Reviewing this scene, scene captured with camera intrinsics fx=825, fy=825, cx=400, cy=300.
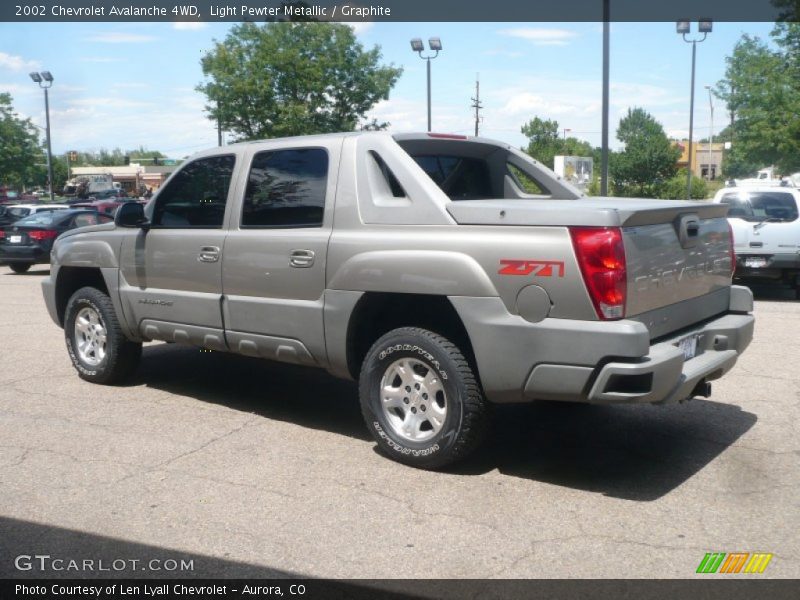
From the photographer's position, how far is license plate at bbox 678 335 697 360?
4.72 metres

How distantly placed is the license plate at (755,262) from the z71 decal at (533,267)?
31.5ft

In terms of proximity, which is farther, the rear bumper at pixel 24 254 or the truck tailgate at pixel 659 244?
the rear bumper at pixel 24 254

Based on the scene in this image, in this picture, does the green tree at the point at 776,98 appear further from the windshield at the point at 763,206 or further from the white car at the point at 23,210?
the white car at the point at 23,210

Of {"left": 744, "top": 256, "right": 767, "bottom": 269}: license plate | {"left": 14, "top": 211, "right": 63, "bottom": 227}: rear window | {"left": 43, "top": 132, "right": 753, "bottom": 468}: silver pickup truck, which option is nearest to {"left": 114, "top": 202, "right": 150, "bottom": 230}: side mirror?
{"left": 43, "top": 132, "right": 753, "bottom": 468}: silver pickup truck

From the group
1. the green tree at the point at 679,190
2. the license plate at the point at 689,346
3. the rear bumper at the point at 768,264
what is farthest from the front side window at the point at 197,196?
the green tree at the point at 679,190

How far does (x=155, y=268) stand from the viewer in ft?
21.0

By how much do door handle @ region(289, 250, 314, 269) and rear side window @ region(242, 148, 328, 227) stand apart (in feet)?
0.65

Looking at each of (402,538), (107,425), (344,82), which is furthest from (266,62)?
(402,538)

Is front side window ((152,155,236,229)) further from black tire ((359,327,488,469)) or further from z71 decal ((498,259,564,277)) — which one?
z71 decal ((498,259,564,277))

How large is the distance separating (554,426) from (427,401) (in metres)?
1.39

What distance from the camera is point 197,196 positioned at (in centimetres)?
628

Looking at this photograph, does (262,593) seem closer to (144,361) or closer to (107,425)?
(107,425)

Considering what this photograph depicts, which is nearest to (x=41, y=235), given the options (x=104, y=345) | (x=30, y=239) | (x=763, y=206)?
(x=30, y=239)

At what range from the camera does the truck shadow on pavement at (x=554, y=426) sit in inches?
191
